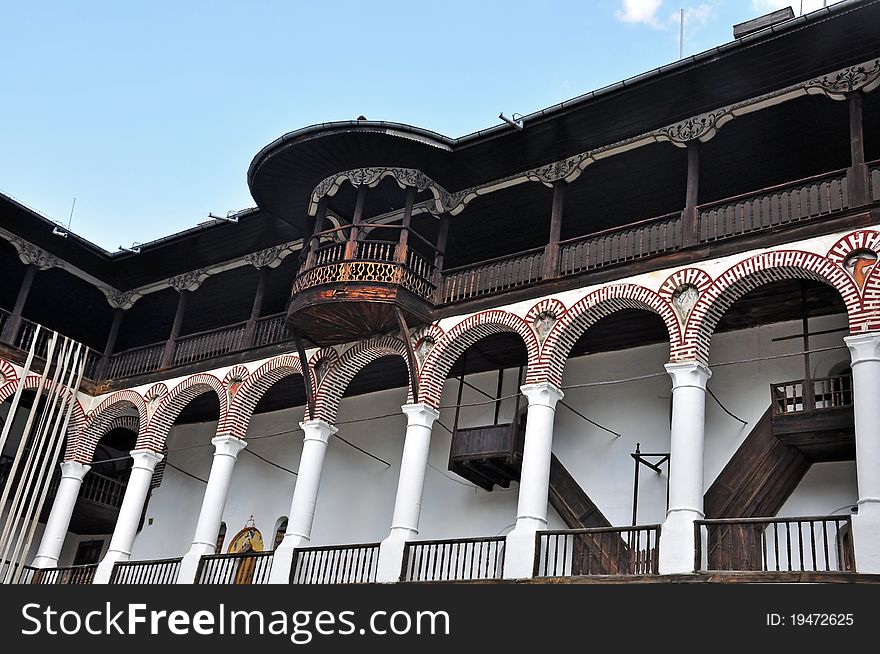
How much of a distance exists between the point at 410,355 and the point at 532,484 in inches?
118

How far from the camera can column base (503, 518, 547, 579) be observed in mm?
12609

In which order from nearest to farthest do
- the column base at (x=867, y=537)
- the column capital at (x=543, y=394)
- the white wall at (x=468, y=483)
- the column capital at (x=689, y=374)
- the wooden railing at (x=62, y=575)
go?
the column base at (x=867, y=537) → the column capital at (x=689, y=374) → the column capital at (x=543, y=394) → the white wall at (x=468, y=483) → the wooden railing at (x=62, y=575)

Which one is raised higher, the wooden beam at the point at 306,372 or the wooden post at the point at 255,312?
the wooden post at the point at 255,312

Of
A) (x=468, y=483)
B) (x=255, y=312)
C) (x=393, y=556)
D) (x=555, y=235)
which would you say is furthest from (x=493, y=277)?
(x=255, y=312)

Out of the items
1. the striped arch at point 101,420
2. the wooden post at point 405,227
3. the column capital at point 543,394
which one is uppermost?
the wooden post at point 405,227

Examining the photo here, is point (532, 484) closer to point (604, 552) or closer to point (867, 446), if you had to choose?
point (604, 552)

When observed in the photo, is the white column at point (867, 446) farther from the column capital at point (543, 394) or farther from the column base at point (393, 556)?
the column base at point (393, 556)

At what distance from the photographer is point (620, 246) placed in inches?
562

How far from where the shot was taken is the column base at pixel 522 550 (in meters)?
12.6

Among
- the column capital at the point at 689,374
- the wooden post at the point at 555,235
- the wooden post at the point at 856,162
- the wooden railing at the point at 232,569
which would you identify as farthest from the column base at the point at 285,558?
the wooden post at the point at 856,162

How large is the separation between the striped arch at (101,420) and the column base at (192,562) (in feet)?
11.7

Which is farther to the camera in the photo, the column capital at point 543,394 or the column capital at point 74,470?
the column capital at point 74,470

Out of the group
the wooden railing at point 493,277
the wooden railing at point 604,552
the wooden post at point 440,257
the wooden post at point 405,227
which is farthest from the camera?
the wooden post at point 440,257

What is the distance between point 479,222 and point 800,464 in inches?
267
